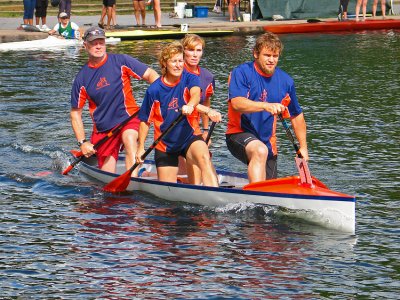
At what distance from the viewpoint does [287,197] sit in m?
12.3

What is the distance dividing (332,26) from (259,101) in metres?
25.3

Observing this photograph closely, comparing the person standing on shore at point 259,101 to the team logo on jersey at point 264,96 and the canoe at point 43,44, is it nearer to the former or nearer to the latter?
the team logo on jersey at point 264,96

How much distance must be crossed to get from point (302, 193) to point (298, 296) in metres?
2.26

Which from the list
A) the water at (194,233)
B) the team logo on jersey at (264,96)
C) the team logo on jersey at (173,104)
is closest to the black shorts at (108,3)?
the water at (194,233)

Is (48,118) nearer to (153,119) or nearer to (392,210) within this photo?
(153,119)

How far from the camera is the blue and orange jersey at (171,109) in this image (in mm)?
13094

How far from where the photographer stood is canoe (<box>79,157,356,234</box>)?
39.5 feet

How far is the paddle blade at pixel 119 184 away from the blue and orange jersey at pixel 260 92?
1796 mm

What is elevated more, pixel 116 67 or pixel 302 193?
pixel 116 67

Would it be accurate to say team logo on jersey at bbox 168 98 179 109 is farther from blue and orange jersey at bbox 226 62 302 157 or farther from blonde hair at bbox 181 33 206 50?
blonde hair at bbox 181 33 206 50

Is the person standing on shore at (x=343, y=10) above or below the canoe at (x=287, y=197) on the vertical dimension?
above

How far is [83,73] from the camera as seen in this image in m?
14.4

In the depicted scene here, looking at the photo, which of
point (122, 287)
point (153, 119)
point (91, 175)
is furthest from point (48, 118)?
point (122, 287)

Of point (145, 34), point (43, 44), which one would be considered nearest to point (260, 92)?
point (43, 44)
